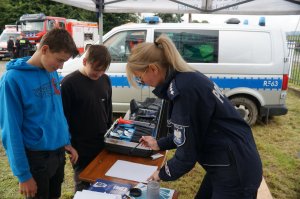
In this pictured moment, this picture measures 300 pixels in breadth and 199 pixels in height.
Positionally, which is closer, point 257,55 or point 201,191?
point 201,191

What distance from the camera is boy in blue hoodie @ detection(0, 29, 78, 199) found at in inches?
62.7

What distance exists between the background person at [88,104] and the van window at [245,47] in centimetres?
307

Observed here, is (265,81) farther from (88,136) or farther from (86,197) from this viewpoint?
(86,197)

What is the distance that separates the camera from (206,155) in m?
1.41

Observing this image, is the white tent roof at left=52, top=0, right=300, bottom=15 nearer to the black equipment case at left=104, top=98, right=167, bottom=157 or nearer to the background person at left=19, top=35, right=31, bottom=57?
the black equipment case at left=104, top=98, right=167, bottom=157

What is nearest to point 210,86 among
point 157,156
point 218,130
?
point 218,130

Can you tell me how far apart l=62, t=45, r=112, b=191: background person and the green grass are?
1069mm

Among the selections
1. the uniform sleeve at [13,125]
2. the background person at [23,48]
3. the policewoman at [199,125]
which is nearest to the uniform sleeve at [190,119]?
the policewoman at [199,125]

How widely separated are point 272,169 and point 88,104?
2866 mm

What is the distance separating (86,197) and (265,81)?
4.11 meters

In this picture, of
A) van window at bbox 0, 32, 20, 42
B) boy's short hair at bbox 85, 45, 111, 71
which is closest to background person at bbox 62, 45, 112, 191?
boy's short hair at bbox 85, 45, 111, 71

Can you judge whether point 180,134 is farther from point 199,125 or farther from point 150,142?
point 150,142

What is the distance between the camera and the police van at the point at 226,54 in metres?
4.79

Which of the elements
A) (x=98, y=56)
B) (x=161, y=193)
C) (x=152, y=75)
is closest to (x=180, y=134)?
(x=152, y=75)
